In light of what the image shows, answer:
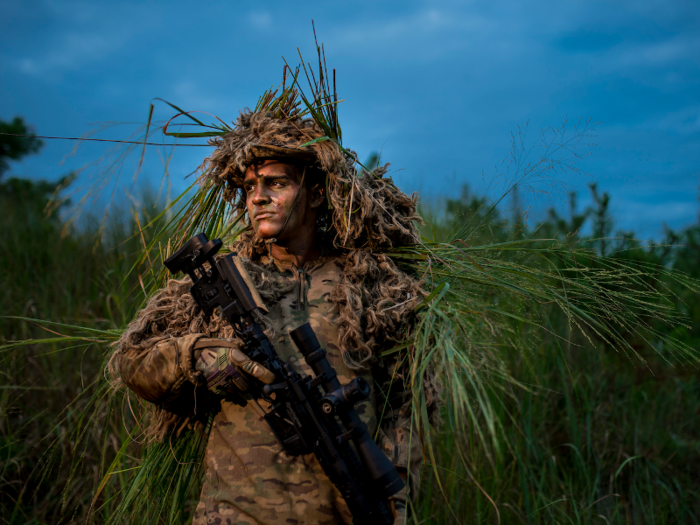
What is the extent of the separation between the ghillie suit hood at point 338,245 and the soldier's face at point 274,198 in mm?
50

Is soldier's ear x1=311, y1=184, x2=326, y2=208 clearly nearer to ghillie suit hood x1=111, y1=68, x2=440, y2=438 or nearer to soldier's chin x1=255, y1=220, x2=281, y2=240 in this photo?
ghillie suit hood x1=111, y1=68, x2=440, y2=438

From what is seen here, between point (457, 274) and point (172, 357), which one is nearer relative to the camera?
point (172, 357)

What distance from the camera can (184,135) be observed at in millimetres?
2326

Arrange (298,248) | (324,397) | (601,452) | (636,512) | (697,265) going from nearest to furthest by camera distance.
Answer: (324,397) → (298,248) → (636,512) → (601,452) → (697,265)

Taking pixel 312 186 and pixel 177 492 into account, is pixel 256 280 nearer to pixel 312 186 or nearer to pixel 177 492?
pixel 312 186

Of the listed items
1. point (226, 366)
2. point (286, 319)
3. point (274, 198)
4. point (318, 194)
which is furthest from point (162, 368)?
point (318, 194)

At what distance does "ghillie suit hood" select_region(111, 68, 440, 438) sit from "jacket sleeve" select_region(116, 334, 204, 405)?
7cm

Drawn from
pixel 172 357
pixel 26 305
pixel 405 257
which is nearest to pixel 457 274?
pixel 405 257

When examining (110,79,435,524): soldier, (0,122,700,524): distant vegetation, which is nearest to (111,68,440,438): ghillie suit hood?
(110,79,435,524): soldier

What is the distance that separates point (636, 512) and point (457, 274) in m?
2.42

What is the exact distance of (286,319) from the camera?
2.07 m

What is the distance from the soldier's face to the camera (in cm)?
209

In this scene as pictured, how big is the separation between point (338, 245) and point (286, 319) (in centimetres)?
41

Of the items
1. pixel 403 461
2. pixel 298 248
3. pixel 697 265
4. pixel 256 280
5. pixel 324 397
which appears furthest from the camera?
pixel 697 265
